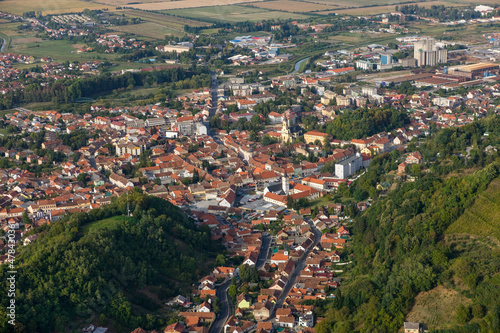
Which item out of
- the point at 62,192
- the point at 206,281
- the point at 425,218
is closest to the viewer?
the point at 206,281

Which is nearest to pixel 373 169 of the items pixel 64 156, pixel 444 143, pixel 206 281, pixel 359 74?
pixel 444 143

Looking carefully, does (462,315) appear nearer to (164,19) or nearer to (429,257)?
(429,257)

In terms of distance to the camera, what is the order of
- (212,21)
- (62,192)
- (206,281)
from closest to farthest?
(206,281)
(62,192)
(212,21)

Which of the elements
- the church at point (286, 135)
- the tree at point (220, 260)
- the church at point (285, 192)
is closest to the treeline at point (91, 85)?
the church at point (286, 135)

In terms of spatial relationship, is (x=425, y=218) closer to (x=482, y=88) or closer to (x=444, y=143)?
(x=444, y=143)

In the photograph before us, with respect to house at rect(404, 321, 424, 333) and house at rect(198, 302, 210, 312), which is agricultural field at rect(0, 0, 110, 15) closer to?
house at rect(198, 302, 210, 312)

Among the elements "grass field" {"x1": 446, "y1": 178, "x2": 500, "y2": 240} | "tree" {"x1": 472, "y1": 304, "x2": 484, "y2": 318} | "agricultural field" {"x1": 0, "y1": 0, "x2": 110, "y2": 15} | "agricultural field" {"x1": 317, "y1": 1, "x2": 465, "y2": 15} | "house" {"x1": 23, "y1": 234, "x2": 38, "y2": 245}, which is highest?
"agricultural field" {"x1": 0, "y1": 0, "x2": 110, "y2": 15}

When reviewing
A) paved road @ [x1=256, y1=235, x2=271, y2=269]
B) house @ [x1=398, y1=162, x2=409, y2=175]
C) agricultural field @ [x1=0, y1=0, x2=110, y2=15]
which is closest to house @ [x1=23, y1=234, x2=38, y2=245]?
paved road @ [x1=256, y1=235, x2=271, y2=269]

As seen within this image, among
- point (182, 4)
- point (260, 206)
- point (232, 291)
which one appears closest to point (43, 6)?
point (182, 4)
